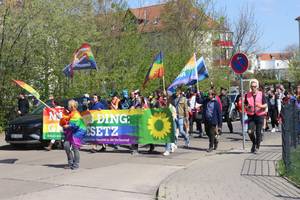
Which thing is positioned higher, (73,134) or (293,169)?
(73,134)

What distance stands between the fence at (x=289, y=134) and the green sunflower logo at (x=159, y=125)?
4.21 meters

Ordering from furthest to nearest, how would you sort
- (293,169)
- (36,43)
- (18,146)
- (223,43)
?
(223,43)
(36,43)
(18,146)
(293,169)

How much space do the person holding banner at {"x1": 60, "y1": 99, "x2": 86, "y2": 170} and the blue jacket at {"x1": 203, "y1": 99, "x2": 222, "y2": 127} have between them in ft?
13.8

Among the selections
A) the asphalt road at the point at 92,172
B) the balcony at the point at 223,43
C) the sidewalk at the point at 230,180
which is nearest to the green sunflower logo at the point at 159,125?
the asphalt road at the point at 92,172

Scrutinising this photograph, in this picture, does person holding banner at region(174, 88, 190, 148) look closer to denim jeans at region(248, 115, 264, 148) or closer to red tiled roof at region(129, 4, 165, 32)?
denim jeans at region(248, 115, 264, 148)

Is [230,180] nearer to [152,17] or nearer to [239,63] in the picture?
[239,63]

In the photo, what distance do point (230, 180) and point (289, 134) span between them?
1812 mm

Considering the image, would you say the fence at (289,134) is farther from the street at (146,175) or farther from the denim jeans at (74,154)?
the denim jeans at (74,154)

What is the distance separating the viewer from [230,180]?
1004 centimetres

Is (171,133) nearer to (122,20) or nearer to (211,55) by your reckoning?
(122,20)

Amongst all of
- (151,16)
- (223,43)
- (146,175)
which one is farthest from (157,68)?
(223,43)

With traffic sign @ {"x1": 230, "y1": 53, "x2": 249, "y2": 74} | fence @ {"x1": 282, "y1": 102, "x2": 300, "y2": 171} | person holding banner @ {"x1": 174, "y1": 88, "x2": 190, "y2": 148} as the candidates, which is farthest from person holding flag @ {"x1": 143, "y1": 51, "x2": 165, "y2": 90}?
fence @ {"x1": 282, "y1": 102, "x2": 300, "y2": 171}

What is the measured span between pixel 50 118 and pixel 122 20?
20.3 m

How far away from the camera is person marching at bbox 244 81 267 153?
45.5ft
